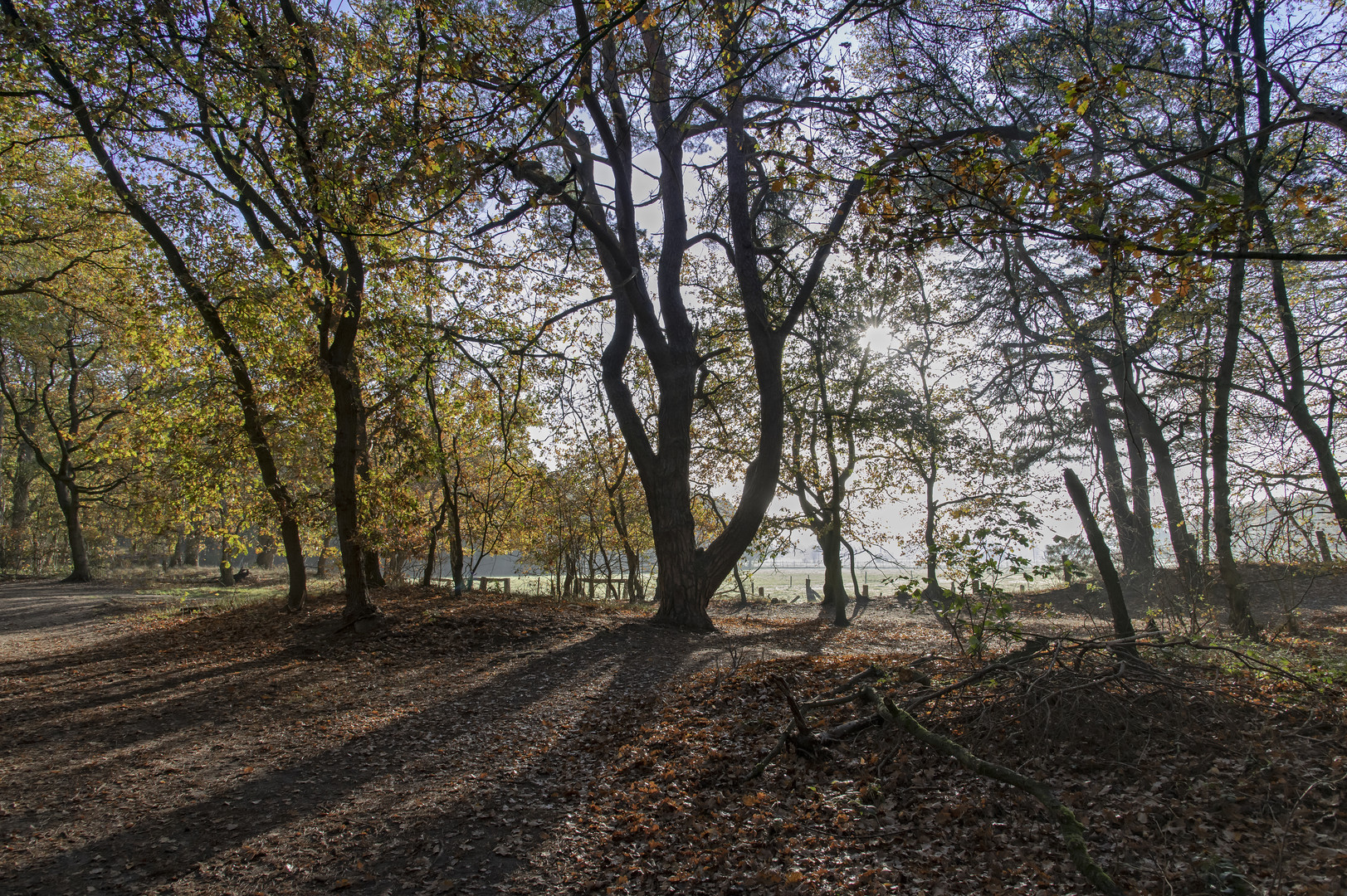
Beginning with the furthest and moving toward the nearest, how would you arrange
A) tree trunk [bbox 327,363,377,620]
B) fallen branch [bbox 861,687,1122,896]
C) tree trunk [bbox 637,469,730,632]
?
tree trunk [bbox 637,469,730,632] < tree trunk [bbox 327,363,377,620] < fallen branch [bbox 861,687,1122,896]

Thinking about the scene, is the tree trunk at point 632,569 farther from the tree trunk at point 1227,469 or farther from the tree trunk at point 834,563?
the tree trunk at point 1227,469

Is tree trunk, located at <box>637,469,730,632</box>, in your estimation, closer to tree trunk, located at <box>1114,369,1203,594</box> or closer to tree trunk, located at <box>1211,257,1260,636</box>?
tree trunk, located at <box>1114,369,1203,594</box>

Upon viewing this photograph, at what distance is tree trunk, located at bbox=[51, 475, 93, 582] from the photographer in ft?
62.3

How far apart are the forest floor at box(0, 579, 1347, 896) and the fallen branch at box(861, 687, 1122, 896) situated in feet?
0.57

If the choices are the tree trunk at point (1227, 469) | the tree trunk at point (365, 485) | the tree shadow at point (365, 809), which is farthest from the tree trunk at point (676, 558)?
the tree trunk at point (1227, 469)

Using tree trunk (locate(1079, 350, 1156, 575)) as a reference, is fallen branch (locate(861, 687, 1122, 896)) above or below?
below

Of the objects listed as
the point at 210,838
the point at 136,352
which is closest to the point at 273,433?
the point at 136,352

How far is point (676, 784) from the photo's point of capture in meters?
4.56

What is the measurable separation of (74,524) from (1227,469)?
91.4 ft

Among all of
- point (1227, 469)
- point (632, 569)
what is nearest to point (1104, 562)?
point (1227, 469)

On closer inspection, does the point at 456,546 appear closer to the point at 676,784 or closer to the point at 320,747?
the point at 320,747

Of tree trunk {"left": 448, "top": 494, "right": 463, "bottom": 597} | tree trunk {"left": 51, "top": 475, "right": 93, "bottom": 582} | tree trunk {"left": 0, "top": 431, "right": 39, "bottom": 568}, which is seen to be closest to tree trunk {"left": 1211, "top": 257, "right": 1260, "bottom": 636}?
tree trunk {"left": 448, "top": 494, "right": 463, "bottom": 597}

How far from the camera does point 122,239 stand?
13.8 m

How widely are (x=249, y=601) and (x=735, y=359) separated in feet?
43.9
